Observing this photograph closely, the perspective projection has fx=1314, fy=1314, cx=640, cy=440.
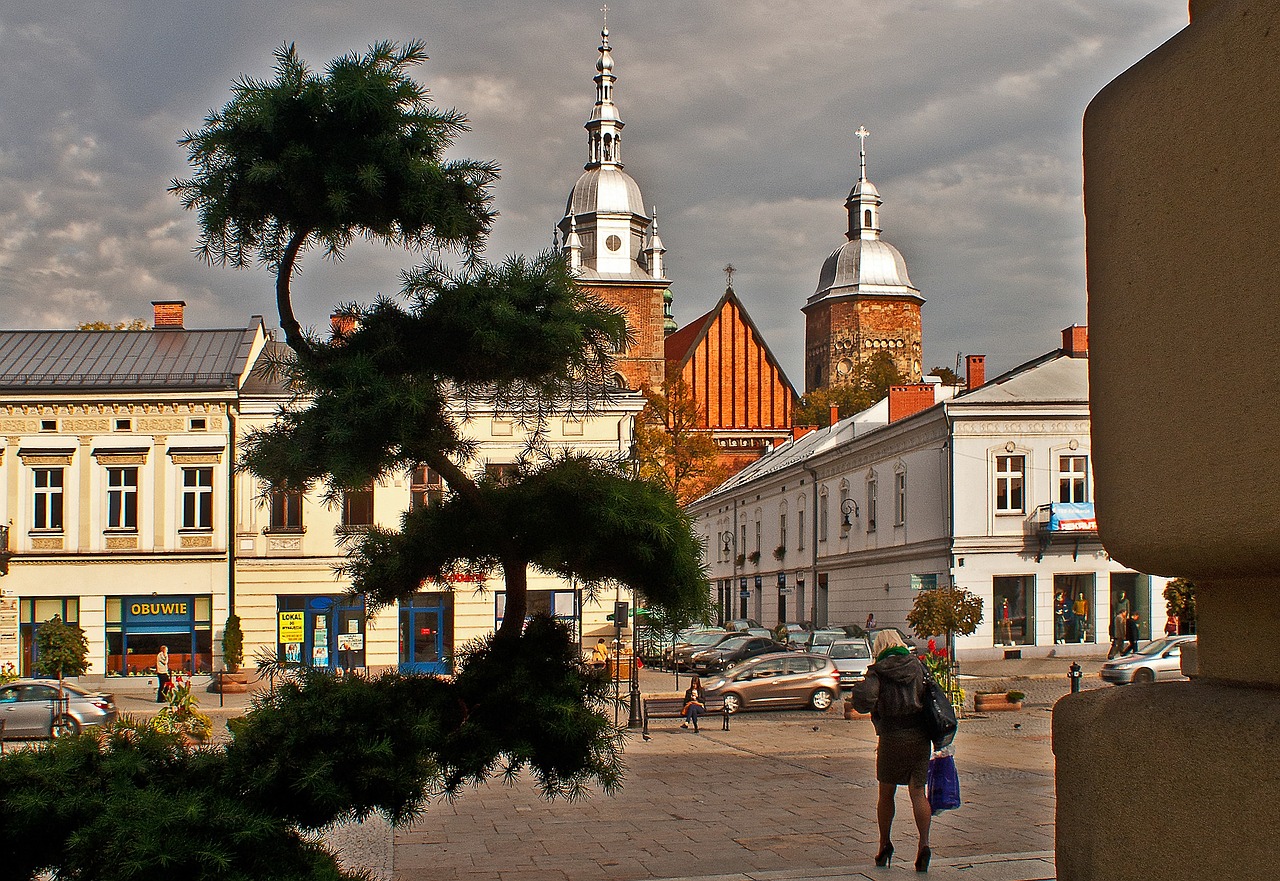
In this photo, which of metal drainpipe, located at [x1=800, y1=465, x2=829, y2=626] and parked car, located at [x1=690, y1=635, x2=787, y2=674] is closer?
parked car, located at [x1=690, y1=635, x2=787, y2=674]

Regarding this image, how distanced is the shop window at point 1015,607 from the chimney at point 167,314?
85.6 feet

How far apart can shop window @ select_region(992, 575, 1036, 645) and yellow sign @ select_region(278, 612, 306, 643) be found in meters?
19.9

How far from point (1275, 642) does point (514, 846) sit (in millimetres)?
9113

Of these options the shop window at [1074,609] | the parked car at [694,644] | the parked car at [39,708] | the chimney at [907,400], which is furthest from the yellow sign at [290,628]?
the chimney at [907,400]

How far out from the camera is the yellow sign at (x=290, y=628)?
3447 cm

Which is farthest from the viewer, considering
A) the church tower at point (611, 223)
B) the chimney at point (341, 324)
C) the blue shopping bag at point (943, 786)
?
the church tower at point (611, 223)

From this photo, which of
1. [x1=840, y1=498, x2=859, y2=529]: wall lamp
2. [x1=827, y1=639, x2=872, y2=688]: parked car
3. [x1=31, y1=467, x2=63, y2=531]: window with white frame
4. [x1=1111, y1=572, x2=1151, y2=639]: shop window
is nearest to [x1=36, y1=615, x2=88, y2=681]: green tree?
[x1=31, y1=467, x2=63, y2=531]: window with white frame

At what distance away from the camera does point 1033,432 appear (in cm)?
3922

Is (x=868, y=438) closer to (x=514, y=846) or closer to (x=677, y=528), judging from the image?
(x=514, y=846)

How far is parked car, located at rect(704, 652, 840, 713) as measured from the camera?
91.4 ft

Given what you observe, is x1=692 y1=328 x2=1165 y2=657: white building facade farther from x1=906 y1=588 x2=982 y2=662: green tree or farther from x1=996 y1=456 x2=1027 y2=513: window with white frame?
x1=906 y1=588 x2=982 y2=662: green tree

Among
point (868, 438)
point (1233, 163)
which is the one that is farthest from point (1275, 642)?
point (868, 438)

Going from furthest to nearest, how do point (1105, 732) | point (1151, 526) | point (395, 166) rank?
point (395, 166), point (1105, 732), point (1151, 526)

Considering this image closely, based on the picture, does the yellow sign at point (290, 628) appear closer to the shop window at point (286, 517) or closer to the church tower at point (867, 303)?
the shop window at point (286, 517)
